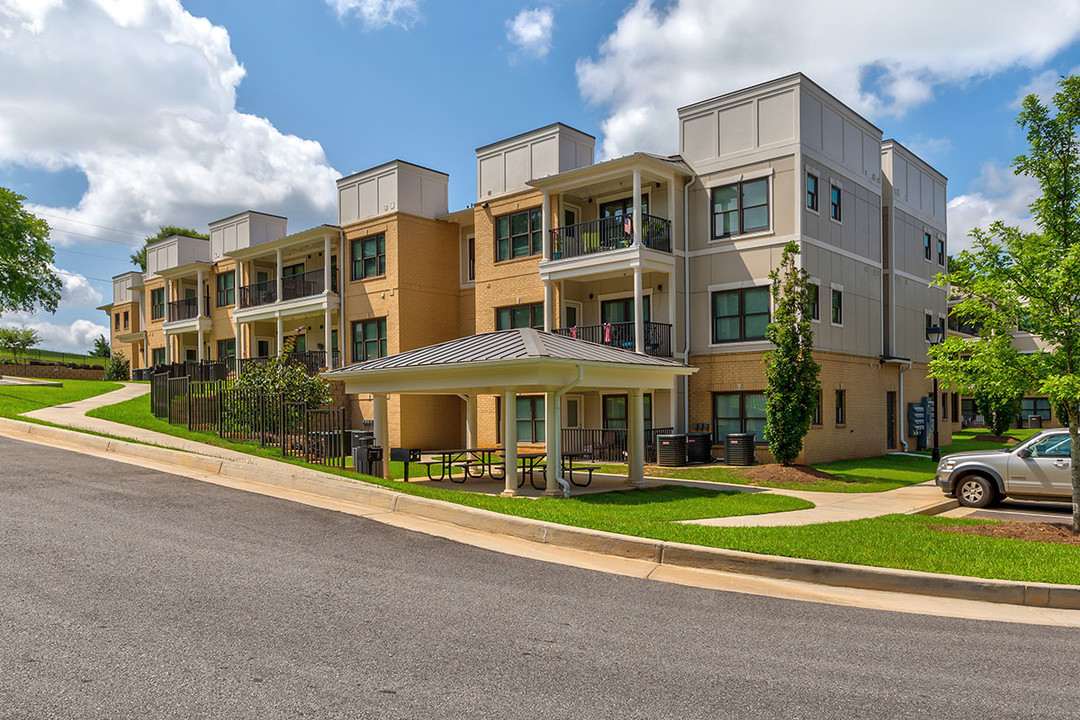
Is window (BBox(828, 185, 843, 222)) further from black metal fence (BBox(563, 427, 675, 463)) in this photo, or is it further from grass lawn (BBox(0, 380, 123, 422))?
grass lawn (BBox(0, 380, 123, 422))

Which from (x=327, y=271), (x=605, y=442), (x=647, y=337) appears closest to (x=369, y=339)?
(x=327, y=271)

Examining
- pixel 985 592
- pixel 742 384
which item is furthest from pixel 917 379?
pixel 985 592

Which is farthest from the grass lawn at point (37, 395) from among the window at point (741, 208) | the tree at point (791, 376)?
the window at point (741, 208)

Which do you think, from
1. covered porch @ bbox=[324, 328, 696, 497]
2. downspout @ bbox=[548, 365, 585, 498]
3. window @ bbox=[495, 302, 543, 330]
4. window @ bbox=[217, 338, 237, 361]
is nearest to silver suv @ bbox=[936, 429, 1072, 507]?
covered porch @ bbox=[324, 328, 696, 497]

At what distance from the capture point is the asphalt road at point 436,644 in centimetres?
512

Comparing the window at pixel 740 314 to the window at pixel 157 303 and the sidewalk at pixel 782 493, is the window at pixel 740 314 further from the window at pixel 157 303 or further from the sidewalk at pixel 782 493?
the window at pixel 157 303

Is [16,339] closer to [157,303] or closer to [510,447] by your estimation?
[157,303]

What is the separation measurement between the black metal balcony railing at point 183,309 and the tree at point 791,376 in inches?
1340

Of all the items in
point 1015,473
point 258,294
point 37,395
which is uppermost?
Result: point 258,294

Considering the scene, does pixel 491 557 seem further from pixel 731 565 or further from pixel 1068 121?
pixel 1068 121

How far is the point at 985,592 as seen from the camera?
8.27 m

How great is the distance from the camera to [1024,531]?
38.6 ft

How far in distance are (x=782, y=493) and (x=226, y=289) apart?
113 ft

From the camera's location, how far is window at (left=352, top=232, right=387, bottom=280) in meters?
32.8
